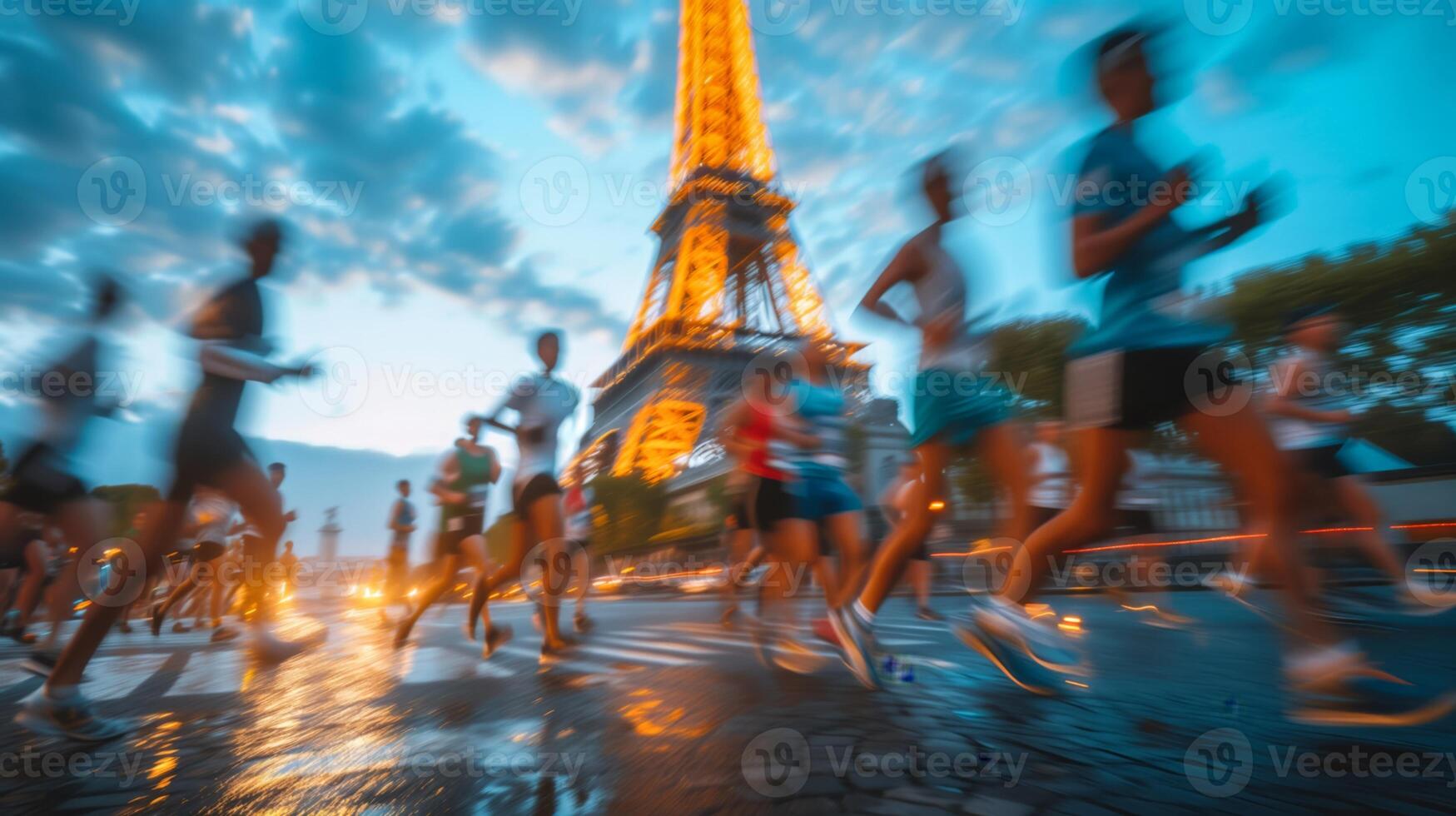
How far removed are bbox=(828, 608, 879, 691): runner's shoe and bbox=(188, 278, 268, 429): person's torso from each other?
2.68 m

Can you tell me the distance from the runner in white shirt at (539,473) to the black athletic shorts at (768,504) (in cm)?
131

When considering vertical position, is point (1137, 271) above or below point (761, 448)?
above

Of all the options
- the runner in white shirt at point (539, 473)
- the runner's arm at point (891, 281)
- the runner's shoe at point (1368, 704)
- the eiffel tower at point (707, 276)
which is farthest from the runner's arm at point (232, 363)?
the eiffel tower at point (707, 276)

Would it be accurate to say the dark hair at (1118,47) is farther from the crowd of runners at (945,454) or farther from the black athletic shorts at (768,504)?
the black athletic shorts at (768,504)

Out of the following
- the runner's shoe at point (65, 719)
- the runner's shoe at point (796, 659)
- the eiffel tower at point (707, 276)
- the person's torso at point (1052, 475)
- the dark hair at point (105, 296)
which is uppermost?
the eiffel tower at point (707, 276)

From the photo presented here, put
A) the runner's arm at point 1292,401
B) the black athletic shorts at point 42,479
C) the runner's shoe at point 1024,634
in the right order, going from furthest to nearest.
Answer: the runner's arm at point 1292,401 → the black athletic shorts at point 42,479 → the runner's shoe at point 1024,634

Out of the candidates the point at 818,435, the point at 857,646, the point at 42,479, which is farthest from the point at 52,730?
the point at 818,435

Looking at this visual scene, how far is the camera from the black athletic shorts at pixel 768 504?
12.7 feet

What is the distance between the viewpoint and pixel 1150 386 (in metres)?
2.18

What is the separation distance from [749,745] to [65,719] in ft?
7.89

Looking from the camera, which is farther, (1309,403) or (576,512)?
(576,512)

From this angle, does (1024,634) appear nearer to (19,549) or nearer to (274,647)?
(274,647)

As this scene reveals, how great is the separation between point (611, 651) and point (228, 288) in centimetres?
312

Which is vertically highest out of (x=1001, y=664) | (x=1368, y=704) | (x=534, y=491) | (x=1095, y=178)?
(x=1095, y=178)
